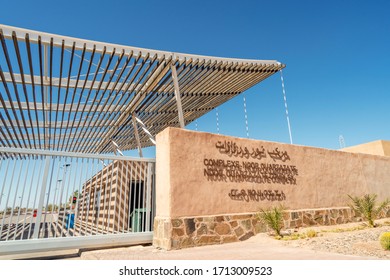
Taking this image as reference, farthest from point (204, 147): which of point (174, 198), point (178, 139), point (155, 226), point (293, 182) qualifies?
point (293, 182)

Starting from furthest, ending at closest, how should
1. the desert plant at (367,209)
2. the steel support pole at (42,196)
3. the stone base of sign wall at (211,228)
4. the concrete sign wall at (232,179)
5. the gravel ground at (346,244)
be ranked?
the desert plant at (367,209) < the concrete sign wall at (232,179) < the stone base of sign wall at (211,228) < the steel support pole at (42,196) < the gravel ground at (346,244)

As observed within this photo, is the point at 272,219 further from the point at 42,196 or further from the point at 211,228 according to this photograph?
the point at 42,196

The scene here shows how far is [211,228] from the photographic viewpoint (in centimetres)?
642

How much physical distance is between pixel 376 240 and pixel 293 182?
2.78 m

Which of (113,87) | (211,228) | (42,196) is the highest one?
(113,87)

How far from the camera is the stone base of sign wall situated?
5848mm

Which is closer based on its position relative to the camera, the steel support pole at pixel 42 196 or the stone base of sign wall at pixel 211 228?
the steel support pole at pixel 42 196

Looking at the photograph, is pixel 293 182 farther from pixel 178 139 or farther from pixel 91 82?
pixel 91 82

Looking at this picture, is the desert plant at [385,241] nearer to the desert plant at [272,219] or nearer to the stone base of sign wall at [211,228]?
the desert plant at [272,219]

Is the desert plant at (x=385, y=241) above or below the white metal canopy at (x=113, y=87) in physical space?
below

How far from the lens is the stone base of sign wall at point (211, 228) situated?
230 inches

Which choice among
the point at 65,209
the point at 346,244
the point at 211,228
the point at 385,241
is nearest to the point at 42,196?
the point at 65,209

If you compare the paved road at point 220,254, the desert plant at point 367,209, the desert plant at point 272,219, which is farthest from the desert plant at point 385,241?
the desert plant at point 367,209
